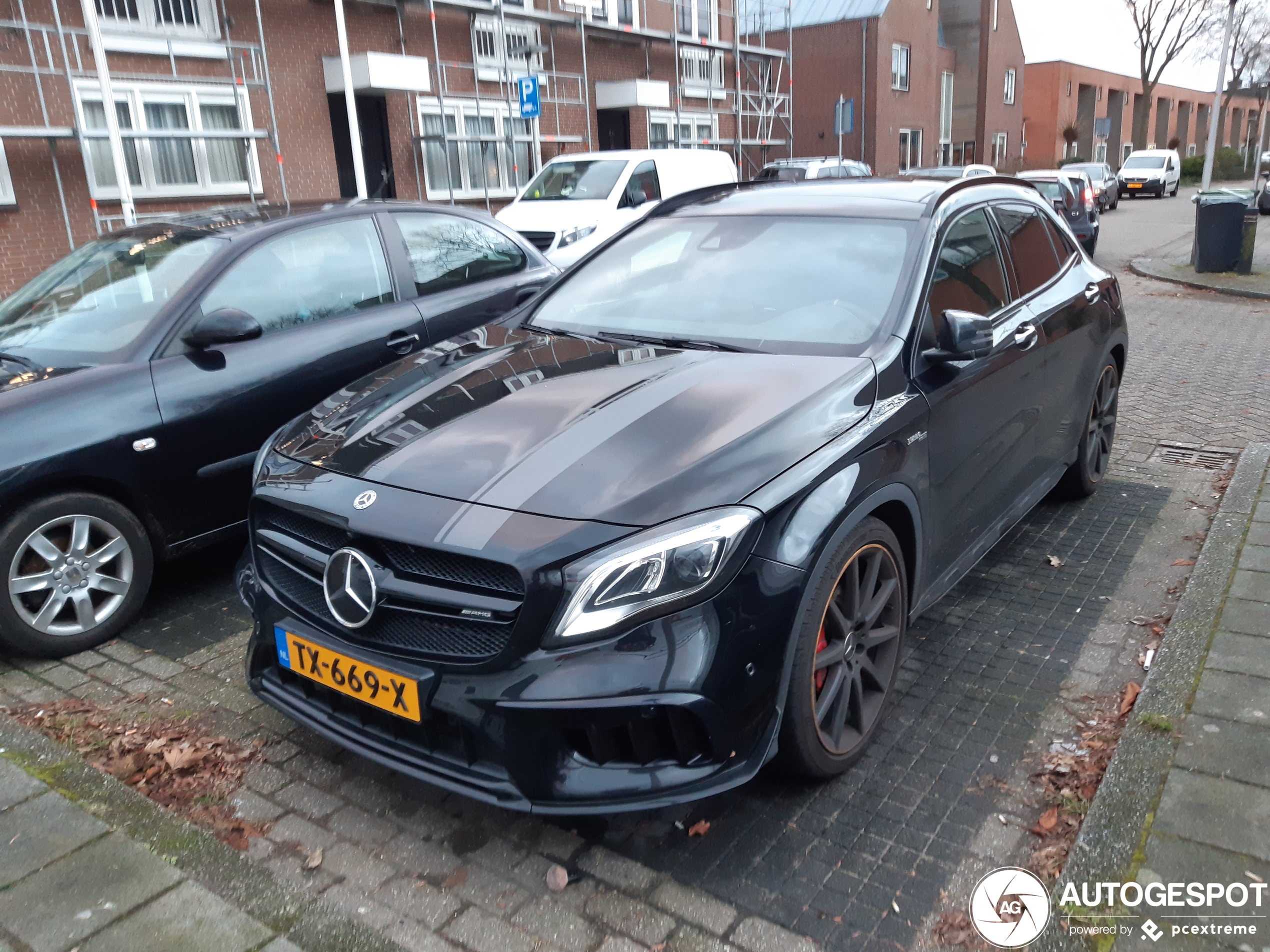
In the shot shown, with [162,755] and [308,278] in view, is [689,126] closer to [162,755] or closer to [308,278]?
[308,278]

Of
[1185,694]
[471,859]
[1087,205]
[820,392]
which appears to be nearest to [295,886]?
[471,859]

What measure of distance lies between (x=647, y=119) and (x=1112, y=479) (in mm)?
20388

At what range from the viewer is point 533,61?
20406 millimetres

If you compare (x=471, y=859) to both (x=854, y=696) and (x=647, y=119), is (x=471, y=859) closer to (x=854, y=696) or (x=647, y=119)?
(x=854, y=696)

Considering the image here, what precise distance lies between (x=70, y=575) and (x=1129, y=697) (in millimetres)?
3898

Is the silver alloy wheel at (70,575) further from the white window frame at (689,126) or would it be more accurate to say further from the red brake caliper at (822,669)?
the white window frame at (689,126)

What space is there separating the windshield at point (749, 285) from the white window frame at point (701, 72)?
74.7 ft

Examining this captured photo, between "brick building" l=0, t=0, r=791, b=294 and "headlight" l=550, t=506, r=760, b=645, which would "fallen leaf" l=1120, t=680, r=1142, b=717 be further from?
"brick building" l=0, t=0, r=791, b=294

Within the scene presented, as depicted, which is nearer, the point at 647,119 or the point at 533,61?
the point at 533,61

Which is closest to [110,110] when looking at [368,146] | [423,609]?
[368,146]

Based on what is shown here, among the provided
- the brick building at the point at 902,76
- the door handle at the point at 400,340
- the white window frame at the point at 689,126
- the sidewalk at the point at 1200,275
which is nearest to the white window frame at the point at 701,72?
the white window frame at the point at 689,126

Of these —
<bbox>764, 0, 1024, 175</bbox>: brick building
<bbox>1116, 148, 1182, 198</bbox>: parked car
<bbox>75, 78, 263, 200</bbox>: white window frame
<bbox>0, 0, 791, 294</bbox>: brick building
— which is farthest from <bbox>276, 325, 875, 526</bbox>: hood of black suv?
<bbox>1116, 148, 1182, 198</bbox>: parked car

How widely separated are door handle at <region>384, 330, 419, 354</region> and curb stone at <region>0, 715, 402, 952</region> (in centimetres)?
233

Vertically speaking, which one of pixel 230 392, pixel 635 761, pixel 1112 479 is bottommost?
pixel 1112 479
